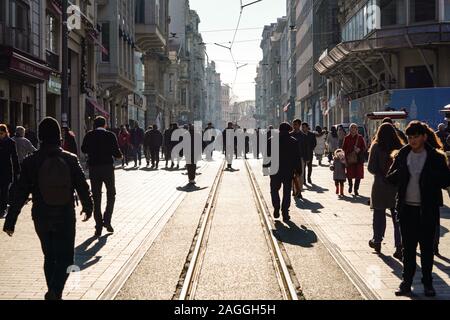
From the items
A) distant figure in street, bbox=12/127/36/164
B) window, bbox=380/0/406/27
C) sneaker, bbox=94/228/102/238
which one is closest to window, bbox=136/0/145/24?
window, bbox=380/0/406/27

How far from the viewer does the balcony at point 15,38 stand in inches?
849

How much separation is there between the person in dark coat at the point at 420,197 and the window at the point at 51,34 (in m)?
23.1

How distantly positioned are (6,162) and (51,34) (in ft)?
56.0

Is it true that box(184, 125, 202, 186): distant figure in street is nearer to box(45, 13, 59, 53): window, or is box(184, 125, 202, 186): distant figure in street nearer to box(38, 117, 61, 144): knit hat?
box(45, 13, 59, 53): window

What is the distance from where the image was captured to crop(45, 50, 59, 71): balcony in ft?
90.4

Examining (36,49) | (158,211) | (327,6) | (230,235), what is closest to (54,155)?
(230,235)

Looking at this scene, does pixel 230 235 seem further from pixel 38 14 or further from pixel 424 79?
pixel 424 79

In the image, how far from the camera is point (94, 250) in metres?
9.19

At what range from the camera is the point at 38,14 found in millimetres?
25562

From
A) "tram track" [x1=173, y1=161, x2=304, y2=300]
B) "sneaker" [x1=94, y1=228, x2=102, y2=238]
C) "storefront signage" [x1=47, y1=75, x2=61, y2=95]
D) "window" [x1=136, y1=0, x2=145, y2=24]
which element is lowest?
"tram track" [x1=173, y1=161, x2=304, y2=300]

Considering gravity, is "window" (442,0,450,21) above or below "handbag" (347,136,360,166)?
above

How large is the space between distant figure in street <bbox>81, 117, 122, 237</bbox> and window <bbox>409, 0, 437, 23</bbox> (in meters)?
26.1

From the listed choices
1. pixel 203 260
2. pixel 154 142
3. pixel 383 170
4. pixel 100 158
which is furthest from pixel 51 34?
pixel 383 170

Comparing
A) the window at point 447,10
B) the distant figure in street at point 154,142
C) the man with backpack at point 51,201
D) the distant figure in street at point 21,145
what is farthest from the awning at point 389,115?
the man with backpack at point 51,201
